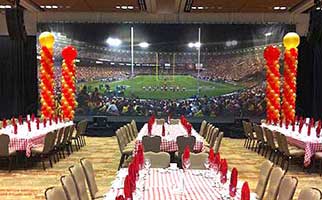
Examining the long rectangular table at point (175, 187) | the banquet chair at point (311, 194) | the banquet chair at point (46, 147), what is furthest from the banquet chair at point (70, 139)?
the banquet chair at point (311, 194)

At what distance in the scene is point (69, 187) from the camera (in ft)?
14.8

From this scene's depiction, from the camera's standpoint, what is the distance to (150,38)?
17578mm

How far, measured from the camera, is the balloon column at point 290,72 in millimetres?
13555

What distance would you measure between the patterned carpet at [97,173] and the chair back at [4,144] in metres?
0.43

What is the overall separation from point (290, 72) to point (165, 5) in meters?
5.47

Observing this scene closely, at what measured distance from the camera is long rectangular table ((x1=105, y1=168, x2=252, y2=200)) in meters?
4.36

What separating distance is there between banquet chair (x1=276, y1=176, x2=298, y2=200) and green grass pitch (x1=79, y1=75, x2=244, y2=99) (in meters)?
12.9

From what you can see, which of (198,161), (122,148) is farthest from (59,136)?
(198,161)

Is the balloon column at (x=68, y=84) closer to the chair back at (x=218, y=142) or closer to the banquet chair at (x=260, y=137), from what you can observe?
the banquet chair at (x=260, y=137)

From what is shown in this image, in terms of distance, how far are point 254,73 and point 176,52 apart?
Answer: 291 centimetres

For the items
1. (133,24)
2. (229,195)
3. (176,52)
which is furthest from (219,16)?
(229,195)

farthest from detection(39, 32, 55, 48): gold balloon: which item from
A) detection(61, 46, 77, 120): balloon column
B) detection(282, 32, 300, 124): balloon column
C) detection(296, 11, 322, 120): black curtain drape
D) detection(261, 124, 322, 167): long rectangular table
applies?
detection(296, 11, 322, 120): black curtain drape

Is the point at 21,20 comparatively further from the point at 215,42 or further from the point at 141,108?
the point at 215,42

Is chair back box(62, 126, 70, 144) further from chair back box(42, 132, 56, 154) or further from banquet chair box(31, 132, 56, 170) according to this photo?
chair back box(42, 132, 56, 154)
